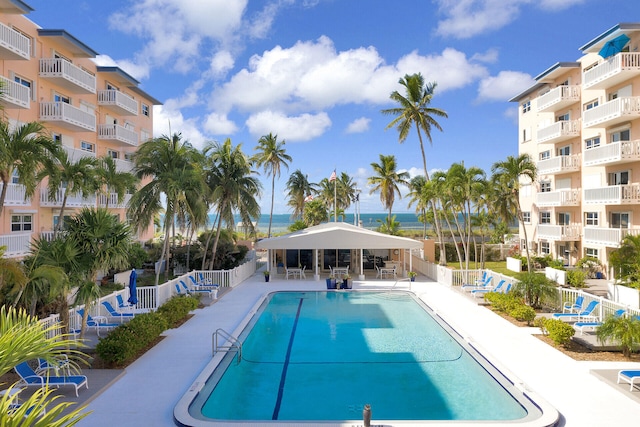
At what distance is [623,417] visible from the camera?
310 inches

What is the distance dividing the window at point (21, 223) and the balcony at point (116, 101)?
9.82 m

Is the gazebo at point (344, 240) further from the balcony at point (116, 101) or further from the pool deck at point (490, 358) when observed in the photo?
the balcony at point (116, 101)

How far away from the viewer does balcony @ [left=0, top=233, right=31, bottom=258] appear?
17734mm

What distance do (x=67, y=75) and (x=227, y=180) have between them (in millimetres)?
10012

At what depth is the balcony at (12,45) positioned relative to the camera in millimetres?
18906

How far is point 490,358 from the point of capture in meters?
11.1

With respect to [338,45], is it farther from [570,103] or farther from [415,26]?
[570,103]

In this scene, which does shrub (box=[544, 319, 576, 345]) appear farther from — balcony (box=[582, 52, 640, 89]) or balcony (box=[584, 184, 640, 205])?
balcony (box=[582, 52, 640, 89])

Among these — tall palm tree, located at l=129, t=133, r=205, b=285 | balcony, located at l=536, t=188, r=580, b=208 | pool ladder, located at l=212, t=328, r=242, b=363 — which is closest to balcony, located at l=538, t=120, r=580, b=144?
balcony, located at l=536, t=188, r=580, b=208

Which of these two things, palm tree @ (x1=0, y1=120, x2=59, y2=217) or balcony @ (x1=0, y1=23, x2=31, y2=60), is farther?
balcony @ (x1=0, y1=23, x2=31, y2=60)

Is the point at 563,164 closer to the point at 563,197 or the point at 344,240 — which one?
the point at 563,197

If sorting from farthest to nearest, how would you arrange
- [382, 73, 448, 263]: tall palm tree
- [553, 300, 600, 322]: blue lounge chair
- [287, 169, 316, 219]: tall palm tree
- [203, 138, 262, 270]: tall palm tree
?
[287, 169, 316, 219]: tall palm tree
[382, 73, 448, 263]: tall palm tree
[203, 138, 262, 270]: tall palm tree
[553, 300, 600, 322]: blue lounge chair

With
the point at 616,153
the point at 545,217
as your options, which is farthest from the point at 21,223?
the point at 545,217

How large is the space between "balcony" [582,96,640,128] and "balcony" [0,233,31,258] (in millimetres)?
28735
